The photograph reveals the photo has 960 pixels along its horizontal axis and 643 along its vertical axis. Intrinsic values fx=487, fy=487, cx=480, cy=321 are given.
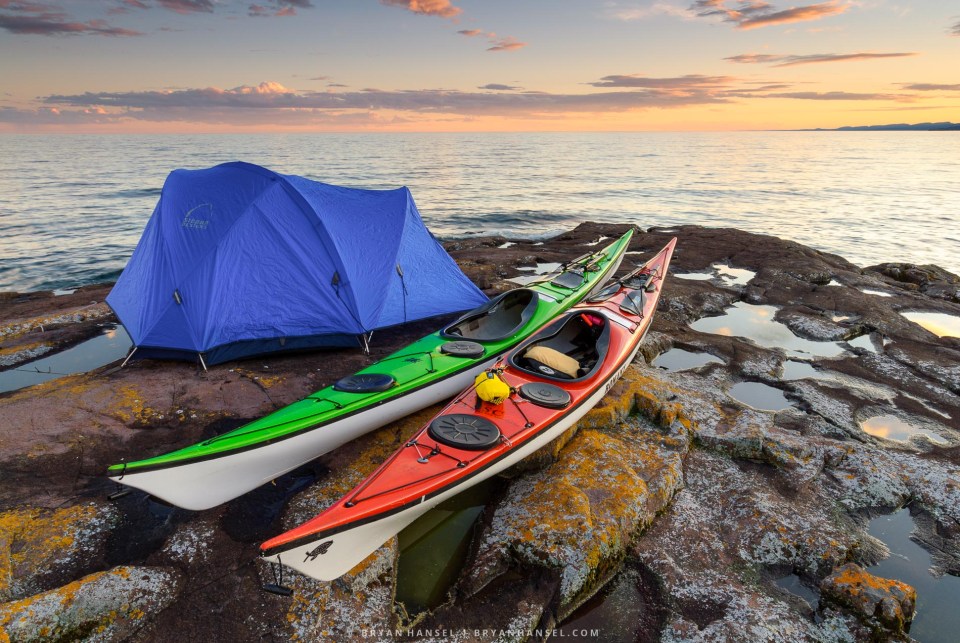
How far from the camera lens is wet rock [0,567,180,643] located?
4371mm

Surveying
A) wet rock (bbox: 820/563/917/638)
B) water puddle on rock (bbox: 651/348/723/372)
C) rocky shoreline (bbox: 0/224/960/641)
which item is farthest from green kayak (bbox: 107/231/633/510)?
wet rock (bbox: 820/563/917/638)

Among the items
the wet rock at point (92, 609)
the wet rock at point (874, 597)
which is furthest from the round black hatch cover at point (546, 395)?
the wet rock at point (92, 609)

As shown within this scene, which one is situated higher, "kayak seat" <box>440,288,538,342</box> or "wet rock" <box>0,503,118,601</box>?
"kayak seat" <box>440,288,538,342</box>

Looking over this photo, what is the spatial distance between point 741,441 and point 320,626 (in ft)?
20.1

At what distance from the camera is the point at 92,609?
4.57 metres

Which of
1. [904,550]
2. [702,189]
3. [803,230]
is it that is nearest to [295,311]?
[904,550]

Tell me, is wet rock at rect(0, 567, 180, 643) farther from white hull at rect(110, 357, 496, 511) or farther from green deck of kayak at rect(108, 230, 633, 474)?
green deck of kayak at rect(108, 230, 633, 474)

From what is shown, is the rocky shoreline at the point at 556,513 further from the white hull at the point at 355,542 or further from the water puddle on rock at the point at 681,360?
the water puddle on rock at the point at 681,360

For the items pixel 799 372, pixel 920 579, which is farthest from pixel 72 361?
pixel 799 372

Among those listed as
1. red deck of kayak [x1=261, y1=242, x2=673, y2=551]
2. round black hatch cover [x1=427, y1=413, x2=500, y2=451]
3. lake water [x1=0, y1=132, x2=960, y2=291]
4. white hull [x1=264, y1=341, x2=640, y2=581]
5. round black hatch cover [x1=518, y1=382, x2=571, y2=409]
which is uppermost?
round black hatch cover [x1=518, y1=382, x2=571, y2=409]

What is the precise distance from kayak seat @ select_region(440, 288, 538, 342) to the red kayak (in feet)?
3.09

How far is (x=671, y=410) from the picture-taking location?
7.90 metres

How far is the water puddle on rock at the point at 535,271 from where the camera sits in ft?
54.4

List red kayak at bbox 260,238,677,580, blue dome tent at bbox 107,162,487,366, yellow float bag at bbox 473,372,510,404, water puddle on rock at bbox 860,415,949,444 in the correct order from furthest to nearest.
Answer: blue dome tent at bbox 107,162,487,366
water puddle on rock at bbox 860,415,949,444
yellow float bag at bbox 473,372,510,404
red kayak at bbox 260,238,677,580
